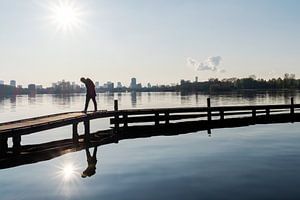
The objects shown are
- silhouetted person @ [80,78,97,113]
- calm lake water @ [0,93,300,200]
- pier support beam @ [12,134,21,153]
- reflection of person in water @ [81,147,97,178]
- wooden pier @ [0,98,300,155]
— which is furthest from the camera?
silhouetted person @ [80,78,97,113]

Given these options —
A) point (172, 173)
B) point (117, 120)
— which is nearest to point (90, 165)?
point (172, 173)

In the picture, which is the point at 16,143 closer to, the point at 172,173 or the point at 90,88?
the point at 90,88

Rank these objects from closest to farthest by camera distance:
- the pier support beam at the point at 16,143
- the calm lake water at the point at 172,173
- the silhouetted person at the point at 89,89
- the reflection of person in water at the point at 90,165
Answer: the calm lake water at the point at 172,173, the reflection of person in water at the point at 90,165, the pier support beam at the point at 16,143, the silhouetted person at the point at 89,89

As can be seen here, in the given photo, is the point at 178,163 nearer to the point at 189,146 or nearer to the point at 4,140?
the point at 189,146

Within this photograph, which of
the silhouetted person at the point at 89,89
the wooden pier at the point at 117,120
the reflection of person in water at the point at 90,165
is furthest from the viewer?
the silhouetted person at the point at 89,89

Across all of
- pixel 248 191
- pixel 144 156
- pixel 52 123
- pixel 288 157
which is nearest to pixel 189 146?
pixel 144 156

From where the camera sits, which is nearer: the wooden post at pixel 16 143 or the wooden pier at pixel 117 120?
the wooden post at pixel 16 143

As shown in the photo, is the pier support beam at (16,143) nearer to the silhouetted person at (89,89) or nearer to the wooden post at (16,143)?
the wooden post at (16,143)

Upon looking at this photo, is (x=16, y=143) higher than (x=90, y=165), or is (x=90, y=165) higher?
(x=16, y=143)

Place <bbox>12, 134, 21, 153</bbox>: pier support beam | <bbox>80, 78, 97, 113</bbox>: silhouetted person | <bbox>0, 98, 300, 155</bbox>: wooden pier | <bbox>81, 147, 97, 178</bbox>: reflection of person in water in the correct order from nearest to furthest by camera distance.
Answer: <bbox>81, 147, 97, 178</bbox>: reflection of person in water < <bbox>12, 134, 21, 153</bbox>: pier support beam < <bbox>0, 98, 300, 155</bbox>: wooden pier < <bbox>80, 78, 97, 113</bbox>: silhouetted person

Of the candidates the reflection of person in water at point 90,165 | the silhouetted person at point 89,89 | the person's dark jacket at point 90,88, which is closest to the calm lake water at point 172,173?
the reflection of person in water at point 90,165

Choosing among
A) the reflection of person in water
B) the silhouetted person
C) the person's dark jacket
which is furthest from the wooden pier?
the reflection of person in water

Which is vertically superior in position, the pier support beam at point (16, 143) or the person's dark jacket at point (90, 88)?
the person's dark jacket at point (90, 88)

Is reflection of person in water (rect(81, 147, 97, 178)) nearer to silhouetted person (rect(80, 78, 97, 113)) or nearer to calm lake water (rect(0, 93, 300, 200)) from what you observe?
calm lake water (rect(0, 93, 300, 200))
